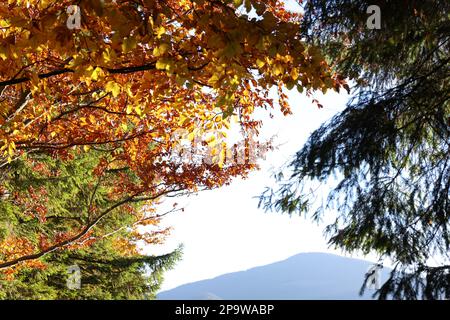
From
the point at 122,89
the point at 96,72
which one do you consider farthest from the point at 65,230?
the point at 96,72

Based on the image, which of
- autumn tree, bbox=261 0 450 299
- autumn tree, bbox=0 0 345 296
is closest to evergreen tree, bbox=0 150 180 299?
autumn tree, bbox=0 0 345 296

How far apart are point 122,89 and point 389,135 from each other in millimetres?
3820

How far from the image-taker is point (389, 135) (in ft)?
16.8

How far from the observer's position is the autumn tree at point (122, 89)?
401 cm

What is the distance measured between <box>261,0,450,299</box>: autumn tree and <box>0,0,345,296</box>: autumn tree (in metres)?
0.41

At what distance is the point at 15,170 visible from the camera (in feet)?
47.4

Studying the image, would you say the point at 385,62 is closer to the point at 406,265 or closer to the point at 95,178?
the point at 406,265

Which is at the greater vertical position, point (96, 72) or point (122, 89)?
point (122, 89)

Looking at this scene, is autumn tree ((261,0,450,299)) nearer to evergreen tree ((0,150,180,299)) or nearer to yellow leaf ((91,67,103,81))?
yellow leaf ((91,67,103,81))

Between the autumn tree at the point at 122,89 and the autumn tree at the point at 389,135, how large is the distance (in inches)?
16.3

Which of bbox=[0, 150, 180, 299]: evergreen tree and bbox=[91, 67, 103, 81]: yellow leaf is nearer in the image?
bbox=[91, 67, 103, 81]: yellow leaf

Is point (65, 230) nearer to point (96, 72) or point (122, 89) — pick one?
point (122, 89)

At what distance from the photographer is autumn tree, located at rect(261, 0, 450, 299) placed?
4895 mm
